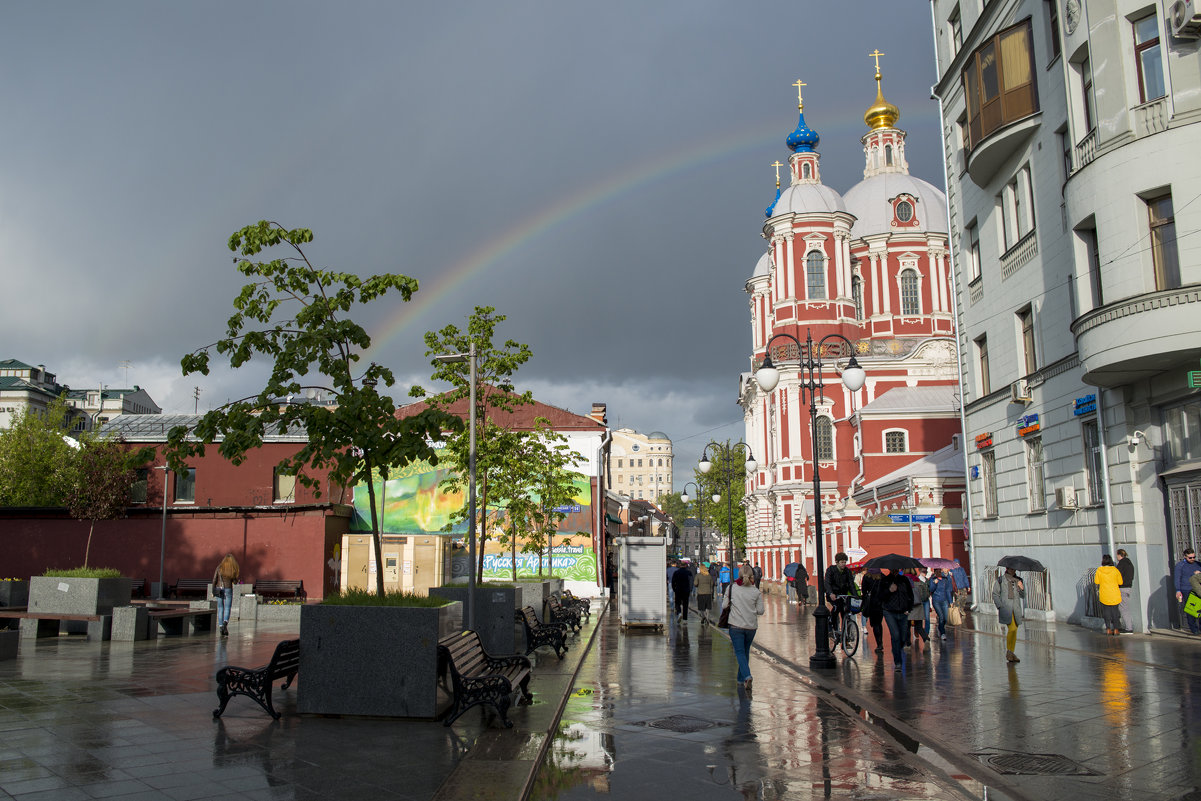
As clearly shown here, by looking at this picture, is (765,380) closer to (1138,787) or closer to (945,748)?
(945,748)

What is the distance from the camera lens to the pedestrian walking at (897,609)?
1513cm

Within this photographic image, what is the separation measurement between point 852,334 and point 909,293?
21.3 ft

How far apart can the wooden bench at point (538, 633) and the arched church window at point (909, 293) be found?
172ft

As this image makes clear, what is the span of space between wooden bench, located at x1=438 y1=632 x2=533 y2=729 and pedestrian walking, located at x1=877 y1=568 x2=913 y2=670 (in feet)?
22.3

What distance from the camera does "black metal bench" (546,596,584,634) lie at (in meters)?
21.3

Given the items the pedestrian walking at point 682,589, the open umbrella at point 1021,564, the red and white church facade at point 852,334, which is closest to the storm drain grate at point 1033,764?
the open umbrella at point 1021,564

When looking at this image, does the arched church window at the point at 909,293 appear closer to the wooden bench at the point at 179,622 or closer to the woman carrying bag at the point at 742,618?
the wooden bench at the point at 179,622

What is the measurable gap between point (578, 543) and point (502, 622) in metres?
28.0

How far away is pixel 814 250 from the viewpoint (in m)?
62.1

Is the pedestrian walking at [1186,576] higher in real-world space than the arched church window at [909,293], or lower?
lower

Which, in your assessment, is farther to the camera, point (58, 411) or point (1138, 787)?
point (58, 411)

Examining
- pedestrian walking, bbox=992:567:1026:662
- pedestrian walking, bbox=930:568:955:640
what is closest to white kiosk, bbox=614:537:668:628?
pedestrian walking, bbox=930:568:955:640

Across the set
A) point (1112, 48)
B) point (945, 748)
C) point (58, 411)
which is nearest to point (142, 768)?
point (945, 748)

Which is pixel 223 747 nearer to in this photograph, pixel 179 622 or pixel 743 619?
pixel 743 619
